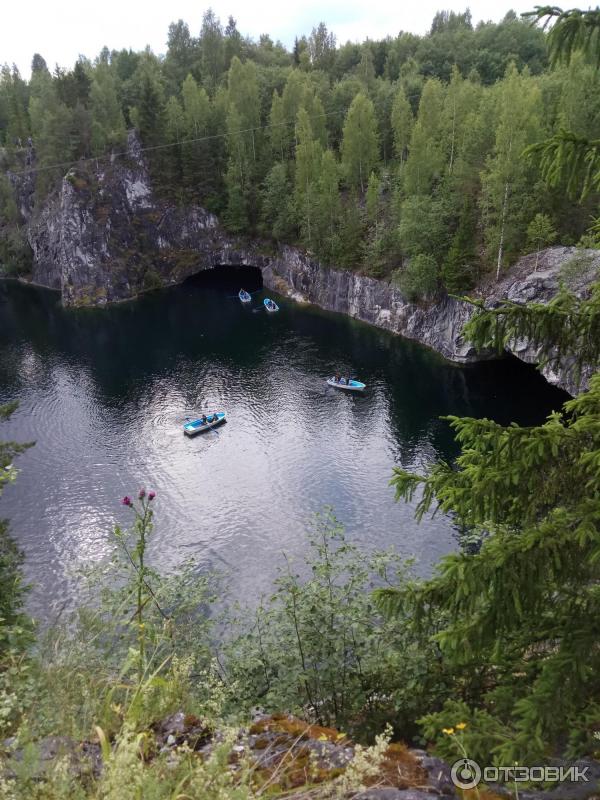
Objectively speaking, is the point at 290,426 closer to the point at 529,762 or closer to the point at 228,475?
the point at 228,475

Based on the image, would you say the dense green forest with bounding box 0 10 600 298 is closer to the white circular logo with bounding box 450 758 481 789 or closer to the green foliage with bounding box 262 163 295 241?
the green foliage with bounding box 262 163 295 241

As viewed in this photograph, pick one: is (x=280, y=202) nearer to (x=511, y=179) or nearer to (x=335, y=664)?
(x=511, y=179)

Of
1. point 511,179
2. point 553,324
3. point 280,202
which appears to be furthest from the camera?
point 280,202

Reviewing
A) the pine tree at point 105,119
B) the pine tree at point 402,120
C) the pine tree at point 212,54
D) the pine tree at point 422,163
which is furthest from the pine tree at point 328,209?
the pine tree at point 212,54

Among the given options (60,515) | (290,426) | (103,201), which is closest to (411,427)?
(290,426)

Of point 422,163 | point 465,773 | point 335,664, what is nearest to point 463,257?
point 422,163

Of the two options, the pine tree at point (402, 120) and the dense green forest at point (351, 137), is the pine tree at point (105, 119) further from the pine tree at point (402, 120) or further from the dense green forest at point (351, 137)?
the pine tree at point (402, 120)

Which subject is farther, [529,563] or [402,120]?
[402,120]
